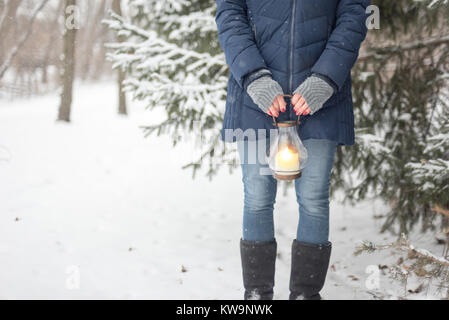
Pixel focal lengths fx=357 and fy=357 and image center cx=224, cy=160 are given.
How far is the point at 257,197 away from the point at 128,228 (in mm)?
1703

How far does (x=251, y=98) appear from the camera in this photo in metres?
1.81

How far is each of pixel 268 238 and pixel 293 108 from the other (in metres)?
0.71

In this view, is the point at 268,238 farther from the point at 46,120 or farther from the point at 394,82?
the point at 46,120

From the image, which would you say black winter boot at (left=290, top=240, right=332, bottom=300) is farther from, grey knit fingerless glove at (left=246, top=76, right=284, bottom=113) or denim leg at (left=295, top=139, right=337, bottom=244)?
grey knit fingerless glove at (left=246, top=76, right=284, bottom=113)

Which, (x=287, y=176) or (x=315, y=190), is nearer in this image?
(x=287, y=176)

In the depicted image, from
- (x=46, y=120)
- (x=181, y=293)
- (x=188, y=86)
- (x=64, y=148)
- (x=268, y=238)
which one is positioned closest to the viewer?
(x=268, y=238)

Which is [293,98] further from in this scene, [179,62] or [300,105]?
[179,62]

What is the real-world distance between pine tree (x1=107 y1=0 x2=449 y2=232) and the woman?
116cm

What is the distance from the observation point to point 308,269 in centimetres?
186

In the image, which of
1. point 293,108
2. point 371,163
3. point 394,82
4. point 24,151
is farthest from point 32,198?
point 394,82

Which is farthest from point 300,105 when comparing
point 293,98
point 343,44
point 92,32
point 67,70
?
point 92,32

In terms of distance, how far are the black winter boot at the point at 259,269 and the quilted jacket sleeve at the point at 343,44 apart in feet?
3.02

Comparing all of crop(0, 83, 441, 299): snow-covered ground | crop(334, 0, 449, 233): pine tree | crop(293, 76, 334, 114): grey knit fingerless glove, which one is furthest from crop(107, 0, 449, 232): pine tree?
crop(293, 76, 334, 114): grey knit fingerless glove
